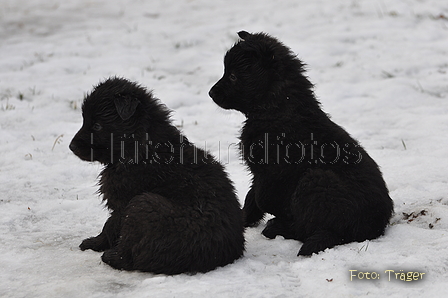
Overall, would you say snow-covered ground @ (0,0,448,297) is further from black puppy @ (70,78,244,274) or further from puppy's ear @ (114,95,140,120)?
puppy's ear @ (114,95,140,120)

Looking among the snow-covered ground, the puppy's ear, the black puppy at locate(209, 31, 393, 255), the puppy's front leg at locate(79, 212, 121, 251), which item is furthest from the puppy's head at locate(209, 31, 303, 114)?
the puppy's front leg at locate(79, 212, 121, 251)

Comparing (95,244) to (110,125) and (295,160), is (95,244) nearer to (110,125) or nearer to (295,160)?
(110,125)

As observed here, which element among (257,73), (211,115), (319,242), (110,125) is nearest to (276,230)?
(319,242)

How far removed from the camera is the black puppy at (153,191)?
338 cm

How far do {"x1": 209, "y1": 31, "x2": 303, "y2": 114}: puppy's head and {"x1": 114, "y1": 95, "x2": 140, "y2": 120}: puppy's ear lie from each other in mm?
986

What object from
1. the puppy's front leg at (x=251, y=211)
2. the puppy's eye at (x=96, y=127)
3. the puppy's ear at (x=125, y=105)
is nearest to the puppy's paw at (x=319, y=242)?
the puppy's front leg at (x=251, y=211)

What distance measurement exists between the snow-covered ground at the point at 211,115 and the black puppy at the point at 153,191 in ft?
0.41

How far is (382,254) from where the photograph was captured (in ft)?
11.8

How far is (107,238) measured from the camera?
3785 millimetres

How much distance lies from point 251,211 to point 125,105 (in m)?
1.50

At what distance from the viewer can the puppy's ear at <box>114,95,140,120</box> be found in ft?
12.1

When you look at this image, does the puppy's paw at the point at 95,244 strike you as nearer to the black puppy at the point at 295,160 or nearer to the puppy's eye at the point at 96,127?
the puppy's eye at the point at 96,127

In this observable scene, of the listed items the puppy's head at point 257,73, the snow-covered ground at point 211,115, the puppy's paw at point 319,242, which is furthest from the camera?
the puppy's head at point 257,73

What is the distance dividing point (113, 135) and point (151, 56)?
5.91m
